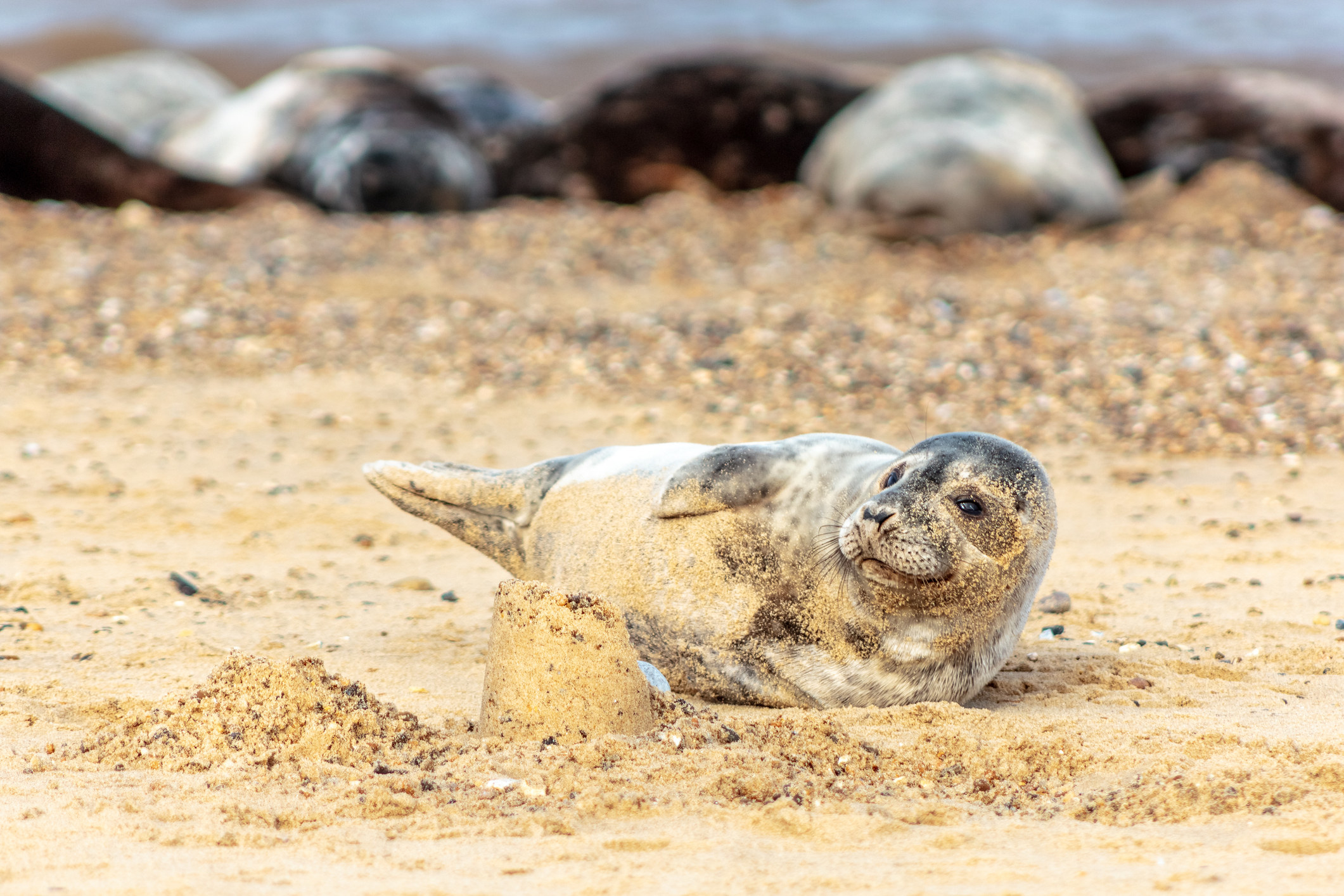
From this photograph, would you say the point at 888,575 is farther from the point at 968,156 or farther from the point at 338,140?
the point at 338,140

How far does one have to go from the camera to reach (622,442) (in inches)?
244

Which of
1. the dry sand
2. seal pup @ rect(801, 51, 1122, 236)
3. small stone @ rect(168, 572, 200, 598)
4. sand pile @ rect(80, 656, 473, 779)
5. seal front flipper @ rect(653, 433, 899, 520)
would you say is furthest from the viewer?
seal pup @ rect(801, 51, 1122, 236)

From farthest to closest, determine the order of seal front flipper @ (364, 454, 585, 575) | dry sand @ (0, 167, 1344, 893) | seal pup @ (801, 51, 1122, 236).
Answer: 1. seal pup @ (801, 51, 1122, 236)
2. seal front flipper @ (364, 454, 585, 575)
3. dry sand @ (0, 167, 1344, 893)

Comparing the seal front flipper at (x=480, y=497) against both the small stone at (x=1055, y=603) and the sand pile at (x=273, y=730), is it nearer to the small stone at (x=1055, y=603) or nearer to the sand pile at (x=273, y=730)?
the sand pile at (x=273, y=730)

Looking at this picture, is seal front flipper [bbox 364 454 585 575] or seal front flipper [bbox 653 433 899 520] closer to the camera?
seal front flipper [bbox 653 433 899 520]

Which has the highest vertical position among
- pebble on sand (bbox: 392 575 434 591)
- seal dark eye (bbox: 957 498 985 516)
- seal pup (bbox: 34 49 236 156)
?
seal dark eye (bbox: 957 498 985 516)

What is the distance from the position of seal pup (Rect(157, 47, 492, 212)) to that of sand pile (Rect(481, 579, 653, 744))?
8074 mm

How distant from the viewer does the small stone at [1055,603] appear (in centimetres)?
415

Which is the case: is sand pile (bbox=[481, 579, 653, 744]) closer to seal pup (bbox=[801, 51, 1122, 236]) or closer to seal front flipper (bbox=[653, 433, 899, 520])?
seal front flipper (bbox=[653, 433, 899, 520])

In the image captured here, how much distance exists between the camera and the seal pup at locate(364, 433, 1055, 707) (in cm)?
300

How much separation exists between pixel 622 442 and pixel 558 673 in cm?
341

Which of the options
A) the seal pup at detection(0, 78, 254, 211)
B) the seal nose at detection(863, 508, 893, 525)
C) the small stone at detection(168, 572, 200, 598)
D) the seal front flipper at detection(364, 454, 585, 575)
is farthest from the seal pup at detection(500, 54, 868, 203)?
the seal nose at detection(863, 508, 893, 525)

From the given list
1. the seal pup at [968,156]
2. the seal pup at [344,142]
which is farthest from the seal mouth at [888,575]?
the seal pup at [344,142]

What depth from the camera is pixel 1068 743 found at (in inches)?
112
